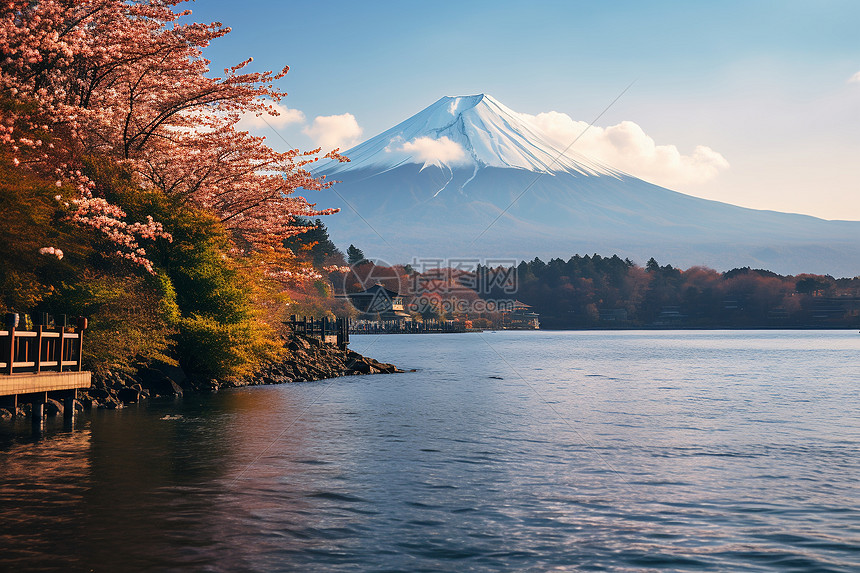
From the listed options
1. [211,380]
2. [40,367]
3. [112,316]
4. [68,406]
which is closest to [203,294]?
[211,380]

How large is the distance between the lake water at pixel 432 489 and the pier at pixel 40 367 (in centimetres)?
105

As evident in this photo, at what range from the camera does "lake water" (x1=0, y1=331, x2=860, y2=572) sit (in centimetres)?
1156

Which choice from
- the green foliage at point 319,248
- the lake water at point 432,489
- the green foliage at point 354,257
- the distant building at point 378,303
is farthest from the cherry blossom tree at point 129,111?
the green foliage at point 354,257

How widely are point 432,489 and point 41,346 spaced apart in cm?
1337

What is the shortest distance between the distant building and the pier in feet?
433

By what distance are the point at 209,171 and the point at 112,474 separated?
2260 cm

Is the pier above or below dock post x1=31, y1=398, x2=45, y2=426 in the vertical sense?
above

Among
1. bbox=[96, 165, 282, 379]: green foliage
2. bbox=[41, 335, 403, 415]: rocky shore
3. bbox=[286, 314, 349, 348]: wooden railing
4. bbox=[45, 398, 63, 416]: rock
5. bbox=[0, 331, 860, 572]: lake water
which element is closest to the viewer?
bbox=[0, 331, 860, 572]: lake water

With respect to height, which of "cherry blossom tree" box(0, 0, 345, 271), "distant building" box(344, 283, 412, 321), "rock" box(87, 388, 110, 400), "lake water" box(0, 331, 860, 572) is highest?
"cherry blossom tree" box(0, 0, 345, 271)

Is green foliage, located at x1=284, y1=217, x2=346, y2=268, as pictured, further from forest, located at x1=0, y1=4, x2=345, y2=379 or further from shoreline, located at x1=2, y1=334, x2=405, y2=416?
forest, located at x1=0, y1=4, x2=345, y2=379

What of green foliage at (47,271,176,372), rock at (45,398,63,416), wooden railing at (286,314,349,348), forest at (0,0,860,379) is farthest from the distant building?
rock at (45,398,63,416)

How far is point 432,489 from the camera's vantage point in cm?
1608

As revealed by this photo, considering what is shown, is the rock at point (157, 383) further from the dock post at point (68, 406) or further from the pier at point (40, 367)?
the dock post at point (68, 406)

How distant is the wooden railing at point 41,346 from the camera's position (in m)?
20.5
